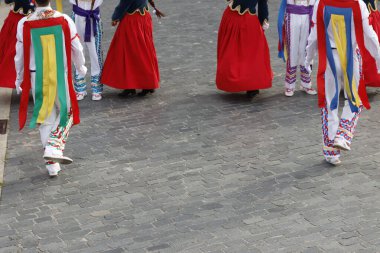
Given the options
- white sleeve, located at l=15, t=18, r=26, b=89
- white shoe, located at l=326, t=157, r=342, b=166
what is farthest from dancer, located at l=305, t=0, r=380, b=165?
white sleeve, located at l=15, t=18, r=26, b=89

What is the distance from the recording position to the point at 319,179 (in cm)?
732

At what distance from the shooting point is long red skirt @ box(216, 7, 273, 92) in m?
9.74

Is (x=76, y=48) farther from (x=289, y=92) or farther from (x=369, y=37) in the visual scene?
(x=289, y=92)

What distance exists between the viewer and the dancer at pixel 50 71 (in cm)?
746

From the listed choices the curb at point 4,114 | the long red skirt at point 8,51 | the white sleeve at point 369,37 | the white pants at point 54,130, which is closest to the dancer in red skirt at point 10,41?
the long red skirt at point 8,51

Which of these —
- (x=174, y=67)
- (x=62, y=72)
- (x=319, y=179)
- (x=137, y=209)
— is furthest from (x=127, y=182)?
(x=174, y=67)

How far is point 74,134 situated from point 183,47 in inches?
165

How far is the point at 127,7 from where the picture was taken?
9859 mm

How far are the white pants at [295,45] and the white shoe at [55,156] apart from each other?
3.36 meters

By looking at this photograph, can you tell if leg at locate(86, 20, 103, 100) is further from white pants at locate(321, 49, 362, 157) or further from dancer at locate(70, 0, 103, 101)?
white pants at locate(321, 49, 362, 157)

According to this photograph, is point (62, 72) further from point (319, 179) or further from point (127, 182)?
point (319, 179)

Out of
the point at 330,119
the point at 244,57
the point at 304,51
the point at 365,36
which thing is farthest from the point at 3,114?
the point at 365,36

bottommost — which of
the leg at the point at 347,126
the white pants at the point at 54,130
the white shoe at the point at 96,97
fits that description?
the white shoe at the point at 96,97

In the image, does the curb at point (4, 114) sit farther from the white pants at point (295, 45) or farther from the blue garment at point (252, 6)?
the white pants at point (295, 45)
